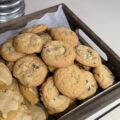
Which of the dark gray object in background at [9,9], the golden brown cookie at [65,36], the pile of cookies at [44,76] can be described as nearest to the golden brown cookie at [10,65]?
the pile of cookies at [44,76]

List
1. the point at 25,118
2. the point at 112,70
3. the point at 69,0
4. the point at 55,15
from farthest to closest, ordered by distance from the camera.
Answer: the point at 69,0
the point at 55,15
the point at 112,70
the point at 25,118

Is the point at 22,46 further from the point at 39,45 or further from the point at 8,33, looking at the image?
the point at 8,33

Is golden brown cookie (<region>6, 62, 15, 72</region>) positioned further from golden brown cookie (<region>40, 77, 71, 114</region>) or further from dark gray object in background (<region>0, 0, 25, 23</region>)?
dark gray object in background (<region>0, 0, 25, 23</region>)

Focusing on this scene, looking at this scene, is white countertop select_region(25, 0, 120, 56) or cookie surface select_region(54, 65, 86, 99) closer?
cookie surface select_region(54, 65, 86, 99)

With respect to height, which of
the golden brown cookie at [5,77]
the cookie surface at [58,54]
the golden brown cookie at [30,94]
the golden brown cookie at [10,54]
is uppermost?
the cookie surface at [58,54]

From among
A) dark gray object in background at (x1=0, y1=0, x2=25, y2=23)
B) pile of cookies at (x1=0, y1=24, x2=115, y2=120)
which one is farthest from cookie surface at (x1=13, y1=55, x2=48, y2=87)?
dark gray object in background at (x1=0, y1=0, x2=25, y2=23)

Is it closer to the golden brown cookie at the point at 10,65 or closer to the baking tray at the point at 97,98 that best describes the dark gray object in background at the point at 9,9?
the baking tray at the point at 97,98

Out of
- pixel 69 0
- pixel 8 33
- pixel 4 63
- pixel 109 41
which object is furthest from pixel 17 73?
pixel 69 0
